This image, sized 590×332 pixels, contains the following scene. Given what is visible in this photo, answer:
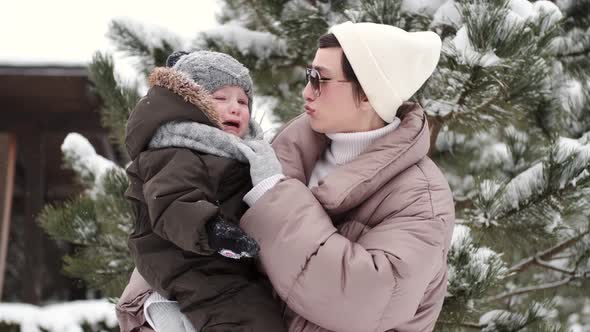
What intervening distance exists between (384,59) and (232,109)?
38 centimetres

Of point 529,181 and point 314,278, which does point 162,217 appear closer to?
point 314,278

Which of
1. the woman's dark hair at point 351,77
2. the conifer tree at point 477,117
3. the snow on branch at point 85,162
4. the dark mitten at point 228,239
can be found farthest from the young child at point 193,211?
the snow on branch at point 85,162

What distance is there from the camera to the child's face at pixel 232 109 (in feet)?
6.01

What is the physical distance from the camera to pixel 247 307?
1.68 metres

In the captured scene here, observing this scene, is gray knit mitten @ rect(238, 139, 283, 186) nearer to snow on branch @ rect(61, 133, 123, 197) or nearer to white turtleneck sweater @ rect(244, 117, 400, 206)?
white turtleneck sweater @ rect(244, 117, 400, 206)

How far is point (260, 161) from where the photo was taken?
5.62 feet

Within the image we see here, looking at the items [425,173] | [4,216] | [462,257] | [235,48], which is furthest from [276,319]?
[4,216]

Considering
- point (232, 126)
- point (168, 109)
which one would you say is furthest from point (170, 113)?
point (232, 126)

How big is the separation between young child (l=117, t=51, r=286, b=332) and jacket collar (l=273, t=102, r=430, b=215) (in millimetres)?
153

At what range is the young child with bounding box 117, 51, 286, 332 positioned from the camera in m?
1.59

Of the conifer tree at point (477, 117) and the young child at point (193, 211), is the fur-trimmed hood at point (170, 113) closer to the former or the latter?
the young child at point (193, 211)

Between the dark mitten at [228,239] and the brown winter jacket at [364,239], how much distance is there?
72 millimetres

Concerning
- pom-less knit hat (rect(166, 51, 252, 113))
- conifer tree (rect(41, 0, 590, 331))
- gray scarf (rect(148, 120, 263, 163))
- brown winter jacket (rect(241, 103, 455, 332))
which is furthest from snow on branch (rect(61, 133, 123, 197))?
brown winter jacket (rect(241, 103, 455, 332))

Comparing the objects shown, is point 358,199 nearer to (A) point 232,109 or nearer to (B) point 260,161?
(B) point 260,161
